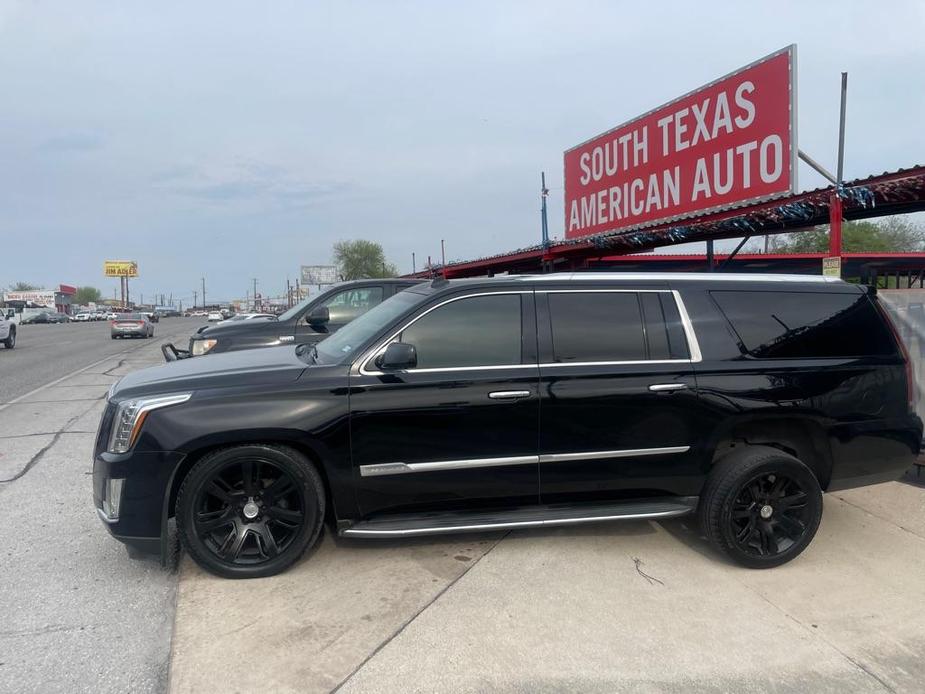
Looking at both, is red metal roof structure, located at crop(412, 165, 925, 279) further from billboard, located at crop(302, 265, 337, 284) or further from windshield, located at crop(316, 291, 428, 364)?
billboard, located at crop(302, 265, 337, 284)

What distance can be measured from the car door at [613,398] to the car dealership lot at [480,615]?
1.78 ft

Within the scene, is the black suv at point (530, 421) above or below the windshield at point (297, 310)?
below

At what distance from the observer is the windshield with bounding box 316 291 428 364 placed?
400 centimetres

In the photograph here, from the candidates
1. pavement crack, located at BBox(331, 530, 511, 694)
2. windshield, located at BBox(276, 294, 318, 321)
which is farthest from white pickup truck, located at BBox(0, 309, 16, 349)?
pavement crack, located at BBox(331, 530, 511, 694)

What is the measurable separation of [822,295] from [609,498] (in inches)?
77.2

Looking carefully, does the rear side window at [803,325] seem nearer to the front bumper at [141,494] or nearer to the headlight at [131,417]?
the headlight at [131,417]

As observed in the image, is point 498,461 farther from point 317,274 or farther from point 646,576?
point 317,274

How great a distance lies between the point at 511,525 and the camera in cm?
380

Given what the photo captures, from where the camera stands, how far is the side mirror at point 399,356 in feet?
12.0

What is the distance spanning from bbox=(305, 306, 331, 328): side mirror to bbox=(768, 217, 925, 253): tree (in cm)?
2706

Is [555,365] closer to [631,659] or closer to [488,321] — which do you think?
[488,321]

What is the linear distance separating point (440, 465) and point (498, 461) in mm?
341

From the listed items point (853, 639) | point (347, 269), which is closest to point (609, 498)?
point (853, 639)

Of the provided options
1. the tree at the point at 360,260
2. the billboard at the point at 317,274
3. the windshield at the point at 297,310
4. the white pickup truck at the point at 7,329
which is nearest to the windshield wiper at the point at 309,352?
the windshield at the point at 297,310
